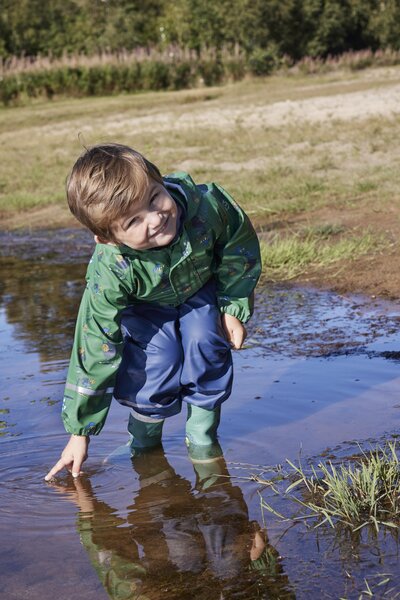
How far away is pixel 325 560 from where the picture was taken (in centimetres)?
242

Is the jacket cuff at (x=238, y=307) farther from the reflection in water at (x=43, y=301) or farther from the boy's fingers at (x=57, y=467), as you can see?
the reflection in water at (x=43, y=301)

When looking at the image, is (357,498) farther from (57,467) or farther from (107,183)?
(107,183)

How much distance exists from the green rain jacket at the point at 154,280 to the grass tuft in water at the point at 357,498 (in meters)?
0.69

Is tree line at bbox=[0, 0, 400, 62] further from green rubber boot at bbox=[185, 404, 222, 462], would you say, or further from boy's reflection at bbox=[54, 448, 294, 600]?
boy's reflection at bbox=[54, 448, 294, 600]

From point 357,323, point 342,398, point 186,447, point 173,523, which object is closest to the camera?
point 173,523

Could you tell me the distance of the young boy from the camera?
288 centimetres

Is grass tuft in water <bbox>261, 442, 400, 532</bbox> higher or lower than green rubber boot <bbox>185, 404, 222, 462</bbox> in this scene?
higher

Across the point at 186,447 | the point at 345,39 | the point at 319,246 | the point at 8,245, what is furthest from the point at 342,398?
the point at 345,39

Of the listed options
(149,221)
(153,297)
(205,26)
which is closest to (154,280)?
(153,297)

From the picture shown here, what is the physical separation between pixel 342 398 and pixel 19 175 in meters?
8.50

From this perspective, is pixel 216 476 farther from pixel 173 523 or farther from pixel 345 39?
pixel 345 39

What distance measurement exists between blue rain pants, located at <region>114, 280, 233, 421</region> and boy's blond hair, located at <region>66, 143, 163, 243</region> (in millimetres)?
464

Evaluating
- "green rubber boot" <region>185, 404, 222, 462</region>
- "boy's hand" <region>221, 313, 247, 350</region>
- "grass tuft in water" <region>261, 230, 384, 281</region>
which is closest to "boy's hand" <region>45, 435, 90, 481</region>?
"green rubber boot" <region>185, 404, 222, 462</region>

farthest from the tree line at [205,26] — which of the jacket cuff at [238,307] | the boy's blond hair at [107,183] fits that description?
the boy's blond hair at [107,183]
